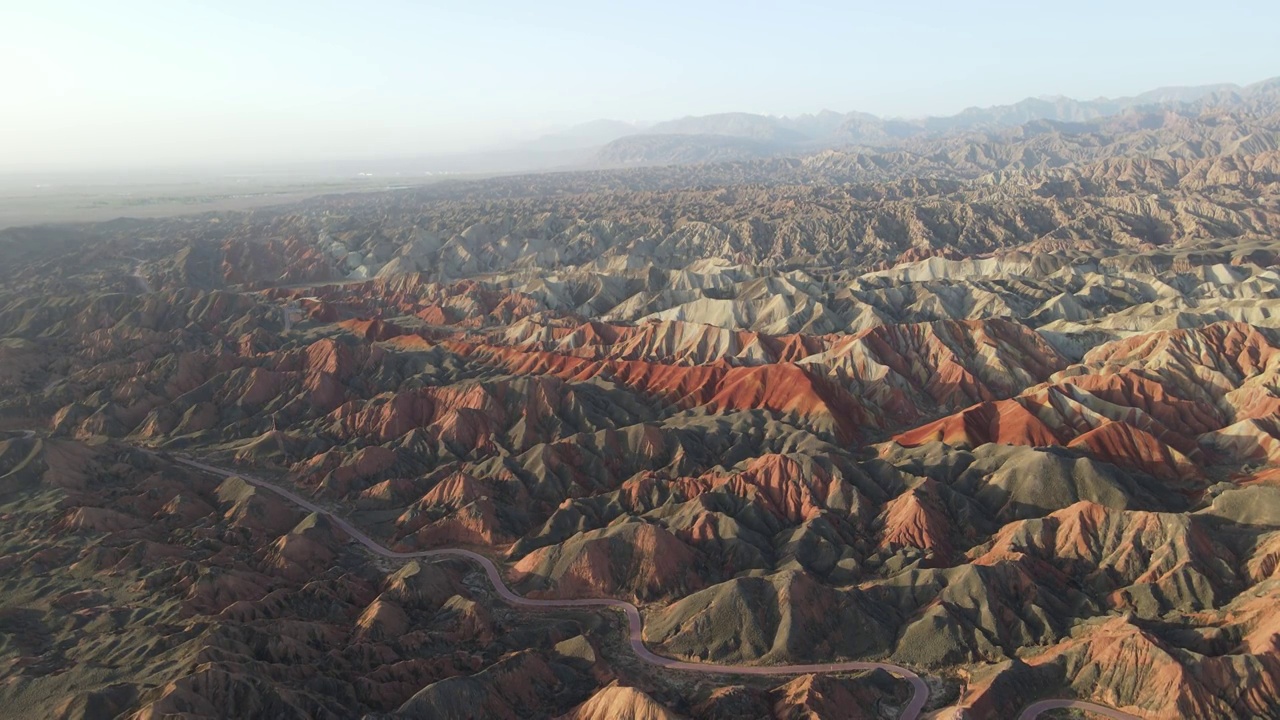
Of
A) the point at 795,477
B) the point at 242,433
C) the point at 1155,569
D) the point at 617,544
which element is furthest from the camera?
the point at 242,433

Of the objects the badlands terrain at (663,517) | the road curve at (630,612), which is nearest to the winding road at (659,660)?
the road curve at (630,612)

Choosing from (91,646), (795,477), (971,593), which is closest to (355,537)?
(91,646)

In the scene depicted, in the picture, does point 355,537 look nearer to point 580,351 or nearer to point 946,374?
point 580,351

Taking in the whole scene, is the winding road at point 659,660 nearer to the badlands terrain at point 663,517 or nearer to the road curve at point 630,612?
the road curve at point 630,612

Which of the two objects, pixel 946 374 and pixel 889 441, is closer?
→ pixel 889 441

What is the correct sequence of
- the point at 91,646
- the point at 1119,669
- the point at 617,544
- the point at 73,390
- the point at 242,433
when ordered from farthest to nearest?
the point at 73,390 → the point at 242,433 → the point at 617,544 → the point at 91,646 → the point at 1119,669

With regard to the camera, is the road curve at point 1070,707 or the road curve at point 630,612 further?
the road curve at point 630,612

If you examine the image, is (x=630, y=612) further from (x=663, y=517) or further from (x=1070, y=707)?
(x=1070, y=707)

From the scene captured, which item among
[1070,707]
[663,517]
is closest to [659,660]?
[663,517]
